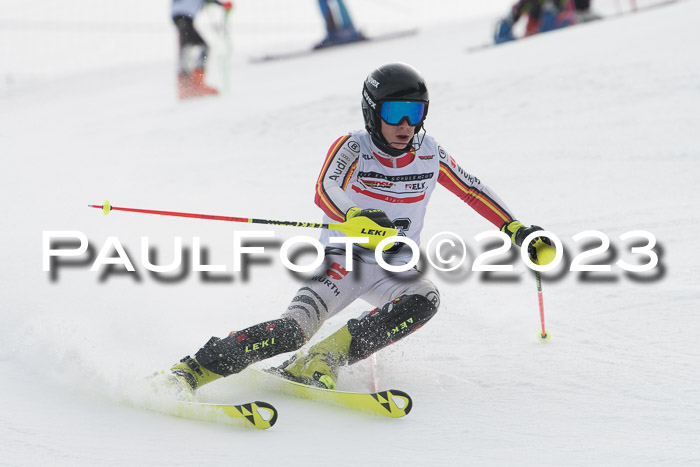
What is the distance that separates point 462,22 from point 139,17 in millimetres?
7261

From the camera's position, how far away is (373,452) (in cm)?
286

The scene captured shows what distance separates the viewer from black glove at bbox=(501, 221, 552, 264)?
372cm

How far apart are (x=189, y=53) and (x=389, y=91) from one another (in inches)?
351

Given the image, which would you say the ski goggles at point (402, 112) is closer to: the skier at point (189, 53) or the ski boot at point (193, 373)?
the ski boot at point (193, 373)

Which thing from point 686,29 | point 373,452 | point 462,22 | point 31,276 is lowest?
point 373,452

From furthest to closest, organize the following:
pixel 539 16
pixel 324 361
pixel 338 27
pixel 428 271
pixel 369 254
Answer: pixel 338 27, pixel 539 16, pixel 428 271, pixel 369 254, pixel 324 361

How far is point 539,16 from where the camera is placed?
12562mm

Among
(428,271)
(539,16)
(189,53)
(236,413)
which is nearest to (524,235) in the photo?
(236,413)

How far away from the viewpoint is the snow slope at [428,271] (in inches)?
118

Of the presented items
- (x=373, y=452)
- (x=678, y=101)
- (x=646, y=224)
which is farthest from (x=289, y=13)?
(x=373, y=452)

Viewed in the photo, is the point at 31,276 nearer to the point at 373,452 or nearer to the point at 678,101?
the point at 373,452

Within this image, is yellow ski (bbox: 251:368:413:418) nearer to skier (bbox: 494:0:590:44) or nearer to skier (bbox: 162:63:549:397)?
skier (bbox: 162:63:549:397)

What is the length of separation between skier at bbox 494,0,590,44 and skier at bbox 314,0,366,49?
3252mm

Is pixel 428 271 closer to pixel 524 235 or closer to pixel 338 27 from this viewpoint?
pixel 524 235
